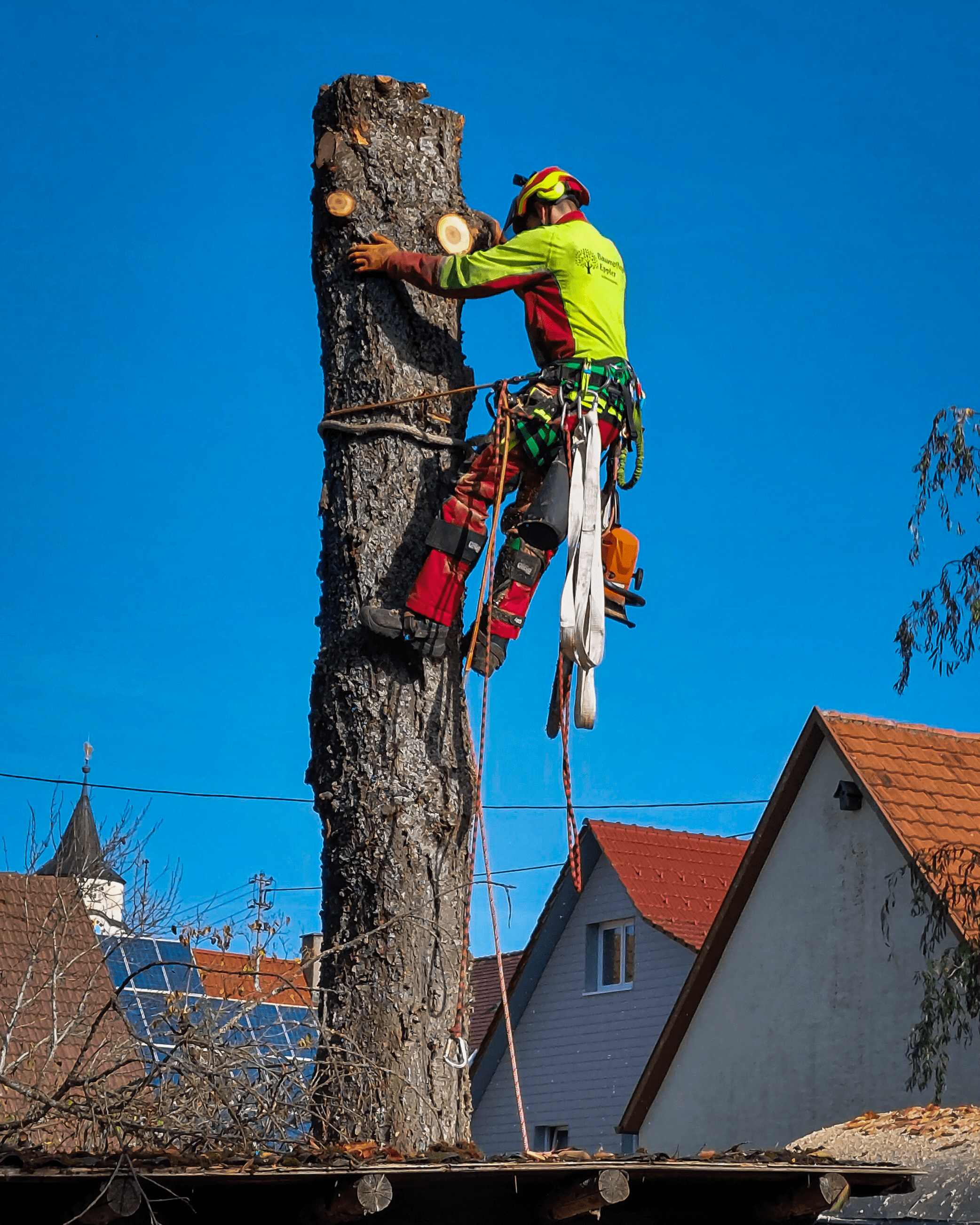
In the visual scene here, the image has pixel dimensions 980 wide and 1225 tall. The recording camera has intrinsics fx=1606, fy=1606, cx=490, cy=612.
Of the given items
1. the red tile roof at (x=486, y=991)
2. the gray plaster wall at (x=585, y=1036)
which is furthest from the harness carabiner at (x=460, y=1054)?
the red tile roof at (x=486, y=991)

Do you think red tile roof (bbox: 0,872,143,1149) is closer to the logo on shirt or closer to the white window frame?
the white window frame

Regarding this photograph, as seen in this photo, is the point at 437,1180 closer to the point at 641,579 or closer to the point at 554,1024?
the point at 641,579

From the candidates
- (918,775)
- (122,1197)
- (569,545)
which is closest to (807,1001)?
(918,775)

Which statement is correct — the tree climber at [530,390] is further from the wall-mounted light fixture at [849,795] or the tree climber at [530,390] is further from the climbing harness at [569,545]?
the wall-mounted light fixture at [849,795]

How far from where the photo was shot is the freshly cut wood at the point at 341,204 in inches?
222

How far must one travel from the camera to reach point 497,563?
552 cm

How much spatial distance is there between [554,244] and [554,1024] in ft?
55.2

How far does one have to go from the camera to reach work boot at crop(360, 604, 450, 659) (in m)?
5.18

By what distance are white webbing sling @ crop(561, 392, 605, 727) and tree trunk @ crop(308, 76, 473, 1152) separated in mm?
406

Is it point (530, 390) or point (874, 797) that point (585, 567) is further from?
point (874, 797)

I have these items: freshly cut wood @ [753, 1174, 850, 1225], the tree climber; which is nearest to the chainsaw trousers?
the tree climber

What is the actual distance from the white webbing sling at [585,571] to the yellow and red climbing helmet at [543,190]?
2.37 ft

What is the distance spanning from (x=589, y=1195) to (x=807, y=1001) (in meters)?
10.7

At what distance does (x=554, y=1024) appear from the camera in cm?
2114
